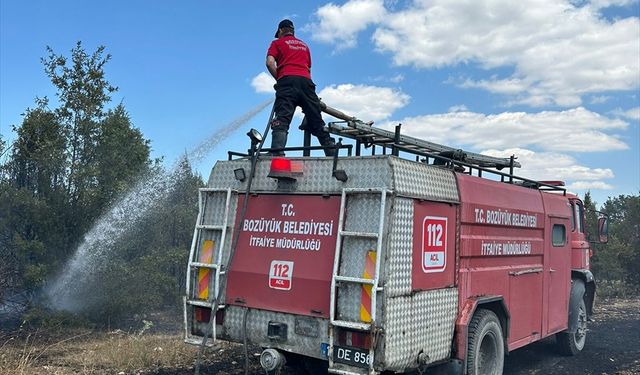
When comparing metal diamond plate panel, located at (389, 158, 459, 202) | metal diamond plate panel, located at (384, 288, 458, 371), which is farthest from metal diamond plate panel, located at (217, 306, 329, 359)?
metal diamond plate panel, located at (389, 158, 459, 202)

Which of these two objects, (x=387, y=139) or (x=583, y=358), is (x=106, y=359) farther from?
(x=583, y=358)

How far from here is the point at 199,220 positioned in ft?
19.3

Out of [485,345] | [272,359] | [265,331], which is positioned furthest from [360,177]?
[485,345]

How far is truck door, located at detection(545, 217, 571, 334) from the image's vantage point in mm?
7859

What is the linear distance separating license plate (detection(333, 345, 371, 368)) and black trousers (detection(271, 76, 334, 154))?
2338 mm

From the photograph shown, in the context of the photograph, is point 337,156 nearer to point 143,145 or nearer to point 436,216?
point 436,216

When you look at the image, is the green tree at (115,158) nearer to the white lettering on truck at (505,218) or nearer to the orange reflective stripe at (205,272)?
the orange reflective stripe at (205,272)

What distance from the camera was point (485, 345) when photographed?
20.5 feet

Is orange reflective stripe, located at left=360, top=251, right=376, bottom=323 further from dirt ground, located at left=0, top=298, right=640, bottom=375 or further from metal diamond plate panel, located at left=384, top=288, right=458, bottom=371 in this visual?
dirt ground, located at left=0, top=298, right=640, bottom=375

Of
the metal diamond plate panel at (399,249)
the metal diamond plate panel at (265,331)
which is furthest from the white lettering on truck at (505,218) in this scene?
the metal diamond plate panel at (265,331)

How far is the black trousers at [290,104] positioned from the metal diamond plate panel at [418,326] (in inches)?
82.6

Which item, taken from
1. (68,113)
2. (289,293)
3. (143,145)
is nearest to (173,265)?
(143,145)

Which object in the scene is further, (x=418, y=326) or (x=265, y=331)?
(x=265, y=331)

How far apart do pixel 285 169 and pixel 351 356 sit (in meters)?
1.81
